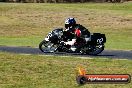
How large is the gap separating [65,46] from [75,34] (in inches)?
35.4

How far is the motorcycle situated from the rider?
0.19 meters

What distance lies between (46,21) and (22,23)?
300cm

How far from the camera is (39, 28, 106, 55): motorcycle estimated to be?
24.6 metres

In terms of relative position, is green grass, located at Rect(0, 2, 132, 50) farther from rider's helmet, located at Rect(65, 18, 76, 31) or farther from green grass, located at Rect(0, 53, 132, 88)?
green grass, located at Rect(0, 53, 132, 88)

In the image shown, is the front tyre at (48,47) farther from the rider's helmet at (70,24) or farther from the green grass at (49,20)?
the green grass at (49,20)

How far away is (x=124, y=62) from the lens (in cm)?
2044

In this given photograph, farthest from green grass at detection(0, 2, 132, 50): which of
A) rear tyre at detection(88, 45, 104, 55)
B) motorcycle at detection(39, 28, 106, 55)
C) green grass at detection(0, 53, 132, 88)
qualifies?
green grass at detection(0, 53, 132, 88)

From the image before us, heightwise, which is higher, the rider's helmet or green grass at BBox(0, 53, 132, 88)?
the rider's helmet

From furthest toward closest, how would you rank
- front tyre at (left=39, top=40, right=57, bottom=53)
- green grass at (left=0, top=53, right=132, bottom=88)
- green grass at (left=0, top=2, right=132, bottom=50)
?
1. green grass at (left=0, top=2, right=132, bottom=50)
2. front tyre at (left=39, top=40, right=57, bottom=53)
3. green grass at (left=0, top=53, right=132, bottom=88)

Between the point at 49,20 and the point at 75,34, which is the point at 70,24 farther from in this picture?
the point at 49,20

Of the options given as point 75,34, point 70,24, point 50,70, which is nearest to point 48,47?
point 75,34

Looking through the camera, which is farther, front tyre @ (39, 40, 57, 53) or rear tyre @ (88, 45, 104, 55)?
front tyre @ (39, 40, 57, 53)

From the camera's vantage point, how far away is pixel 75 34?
24875 millimetres

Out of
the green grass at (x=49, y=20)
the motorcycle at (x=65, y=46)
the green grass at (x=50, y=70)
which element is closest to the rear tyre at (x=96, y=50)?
the motorcycle at (x=65, y=46)
